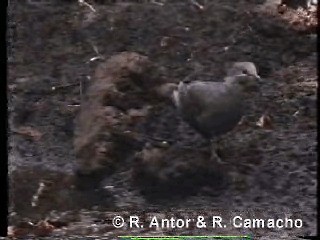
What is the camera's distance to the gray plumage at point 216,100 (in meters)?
2.20

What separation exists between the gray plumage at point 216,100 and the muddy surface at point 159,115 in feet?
0.18

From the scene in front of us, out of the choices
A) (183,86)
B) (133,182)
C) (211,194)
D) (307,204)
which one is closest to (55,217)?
(133,182)

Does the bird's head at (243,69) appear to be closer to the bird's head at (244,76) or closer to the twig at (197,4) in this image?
the bird's head at (244,76)

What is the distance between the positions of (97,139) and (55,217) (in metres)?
0.53

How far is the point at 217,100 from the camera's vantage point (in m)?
2.20

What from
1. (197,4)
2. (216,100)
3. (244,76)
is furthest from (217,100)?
(197,4)

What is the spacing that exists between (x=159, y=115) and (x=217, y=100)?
0.35 meters

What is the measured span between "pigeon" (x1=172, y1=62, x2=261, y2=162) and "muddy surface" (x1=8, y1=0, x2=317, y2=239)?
0.05 meters

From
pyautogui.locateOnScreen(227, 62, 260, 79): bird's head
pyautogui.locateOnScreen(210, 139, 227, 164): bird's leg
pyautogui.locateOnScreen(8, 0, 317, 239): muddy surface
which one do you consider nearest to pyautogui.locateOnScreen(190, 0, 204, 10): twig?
pyautogui.locateOnScreen(8, 0, 317, 239): muddy surface

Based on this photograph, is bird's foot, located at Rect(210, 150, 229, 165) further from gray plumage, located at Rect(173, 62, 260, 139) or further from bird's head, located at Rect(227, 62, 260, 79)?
bird's head, located at Rect(227, 62, 260, 79)

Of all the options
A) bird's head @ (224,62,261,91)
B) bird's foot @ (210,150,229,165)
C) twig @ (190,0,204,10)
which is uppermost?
Result: twig @ (190,0,204,10)

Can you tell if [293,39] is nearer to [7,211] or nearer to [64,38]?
[64,38]

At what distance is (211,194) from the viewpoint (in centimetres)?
232

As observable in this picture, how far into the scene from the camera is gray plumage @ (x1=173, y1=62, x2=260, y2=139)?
2203mm
